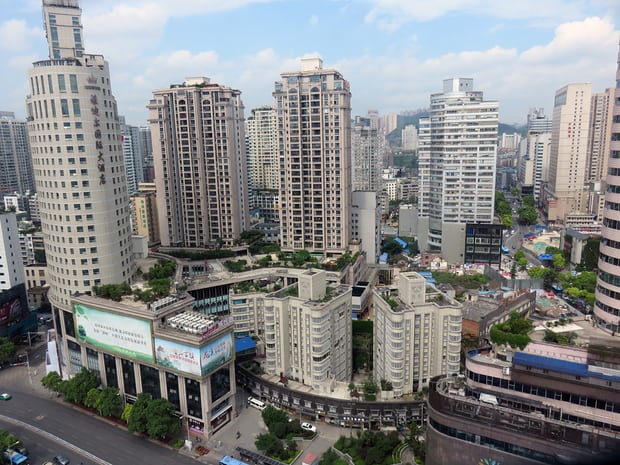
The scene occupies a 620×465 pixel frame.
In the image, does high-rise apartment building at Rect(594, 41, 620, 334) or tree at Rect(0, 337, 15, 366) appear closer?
high-rise apartment building at Rect(594, 41, 620, 334)

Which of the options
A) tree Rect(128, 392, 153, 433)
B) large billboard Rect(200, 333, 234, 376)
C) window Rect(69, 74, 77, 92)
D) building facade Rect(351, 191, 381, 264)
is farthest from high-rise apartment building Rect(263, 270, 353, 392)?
building facade Rect(351, 191, 381, 264)

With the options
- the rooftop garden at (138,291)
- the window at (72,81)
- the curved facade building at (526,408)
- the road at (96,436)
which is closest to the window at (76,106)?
the window at (72,81)

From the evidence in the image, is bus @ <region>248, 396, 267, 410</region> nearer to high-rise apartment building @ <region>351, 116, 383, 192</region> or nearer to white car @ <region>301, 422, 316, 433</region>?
white car @ <region>301, 422, 316, 433</region>

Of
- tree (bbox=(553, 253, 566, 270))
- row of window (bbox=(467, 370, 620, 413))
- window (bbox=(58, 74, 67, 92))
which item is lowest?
tree (bbox=(553, 253, 566, 270))

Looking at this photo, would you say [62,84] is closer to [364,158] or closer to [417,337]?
Answer: [417,337]

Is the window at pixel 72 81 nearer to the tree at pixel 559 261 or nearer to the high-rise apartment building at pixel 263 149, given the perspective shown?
the high-rise apartment building at pixel 263 149

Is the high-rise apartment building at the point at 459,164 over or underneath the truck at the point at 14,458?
over
